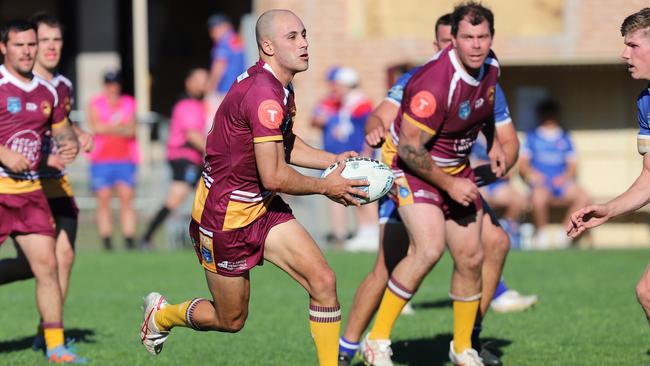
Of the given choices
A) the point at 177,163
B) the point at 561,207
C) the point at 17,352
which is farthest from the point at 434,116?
the point at 561,207

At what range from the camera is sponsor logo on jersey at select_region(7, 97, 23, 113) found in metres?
8.38

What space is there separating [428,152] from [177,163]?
9.41m

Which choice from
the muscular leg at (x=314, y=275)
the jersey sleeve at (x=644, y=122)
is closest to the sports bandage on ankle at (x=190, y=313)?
the muscular leg at (x=314, y=275)

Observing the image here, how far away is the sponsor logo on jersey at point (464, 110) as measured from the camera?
7688mm

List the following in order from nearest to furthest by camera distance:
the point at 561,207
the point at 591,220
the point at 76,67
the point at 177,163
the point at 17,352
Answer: the point at 591,220, the point at 17,352, the point at 177,163, the point at 561,207, the point at 76,67

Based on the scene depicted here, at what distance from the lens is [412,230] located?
305 inches

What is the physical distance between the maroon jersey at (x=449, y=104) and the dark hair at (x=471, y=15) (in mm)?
172

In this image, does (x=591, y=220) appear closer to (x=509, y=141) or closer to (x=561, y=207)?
(x=509, y=141)

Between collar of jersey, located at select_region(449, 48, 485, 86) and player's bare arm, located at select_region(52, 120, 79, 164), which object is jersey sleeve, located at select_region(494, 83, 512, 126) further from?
player's bare arm, located at select_region(52, 120, 79, 164)

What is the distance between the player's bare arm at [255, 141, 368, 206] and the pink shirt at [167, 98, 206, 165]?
33.2ft

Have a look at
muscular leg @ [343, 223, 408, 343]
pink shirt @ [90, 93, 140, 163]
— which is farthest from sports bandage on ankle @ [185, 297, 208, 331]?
pink shirt @ [90, 93, 140, 163]

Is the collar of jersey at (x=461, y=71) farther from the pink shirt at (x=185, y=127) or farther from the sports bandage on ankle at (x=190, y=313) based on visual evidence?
the pink shirt at (x=185, y=127)

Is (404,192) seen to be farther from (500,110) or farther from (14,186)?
(14,186)

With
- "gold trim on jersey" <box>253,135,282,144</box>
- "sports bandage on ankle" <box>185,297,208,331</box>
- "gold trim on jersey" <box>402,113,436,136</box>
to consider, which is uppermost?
"gold trim on jersey" <box>253,135,282,144</box>
